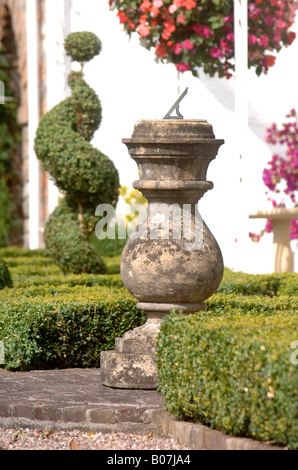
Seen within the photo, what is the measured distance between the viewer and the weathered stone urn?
497cm

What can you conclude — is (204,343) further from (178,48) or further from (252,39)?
(178,48)

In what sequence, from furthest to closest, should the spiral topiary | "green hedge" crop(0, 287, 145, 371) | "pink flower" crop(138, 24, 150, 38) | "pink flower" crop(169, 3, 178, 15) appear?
"pink flower" crop(138, 24, 150, 38) → "pink flower" crop(169, 3, 178, 15) → the spiral topiary → "green hedge" crop(0, 287, 145, 371)

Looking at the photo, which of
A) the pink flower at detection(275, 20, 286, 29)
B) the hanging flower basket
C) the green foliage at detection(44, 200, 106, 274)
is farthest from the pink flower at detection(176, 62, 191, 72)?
the green foliage at detection(44, 200, 106, 274)

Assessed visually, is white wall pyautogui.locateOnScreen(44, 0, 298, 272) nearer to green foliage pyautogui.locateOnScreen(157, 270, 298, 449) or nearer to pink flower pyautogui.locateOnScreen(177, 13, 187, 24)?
pink flower pyautogui.locateOnScreen(177, 13, 187, 24)

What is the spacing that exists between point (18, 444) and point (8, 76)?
1062 centimetres

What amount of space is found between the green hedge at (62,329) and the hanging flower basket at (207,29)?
154 inches

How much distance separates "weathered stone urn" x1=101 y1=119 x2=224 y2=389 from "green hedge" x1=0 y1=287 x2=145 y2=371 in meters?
0.62

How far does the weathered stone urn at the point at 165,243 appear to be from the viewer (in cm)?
497

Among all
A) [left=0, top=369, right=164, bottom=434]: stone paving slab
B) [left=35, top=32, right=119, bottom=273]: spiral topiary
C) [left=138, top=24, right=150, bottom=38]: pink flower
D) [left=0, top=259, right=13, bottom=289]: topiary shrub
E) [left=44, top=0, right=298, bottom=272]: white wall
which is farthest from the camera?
[left=44, top=0, right=298, bottom=272]: white wall

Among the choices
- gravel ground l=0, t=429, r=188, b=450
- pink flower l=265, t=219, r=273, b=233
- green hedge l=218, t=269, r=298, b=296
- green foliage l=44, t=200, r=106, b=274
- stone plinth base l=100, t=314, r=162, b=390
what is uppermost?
pink flower l=265, t=219, r=273, b=233

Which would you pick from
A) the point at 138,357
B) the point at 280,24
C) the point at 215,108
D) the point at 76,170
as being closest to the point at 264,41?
the point at 280,24

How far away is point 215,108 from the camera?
31.9ft

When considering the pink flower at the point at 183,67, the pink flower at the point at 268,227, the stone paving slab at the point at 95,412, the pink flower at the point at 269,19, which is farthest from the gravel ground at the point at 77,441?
the pink flower at the point at 183,67
